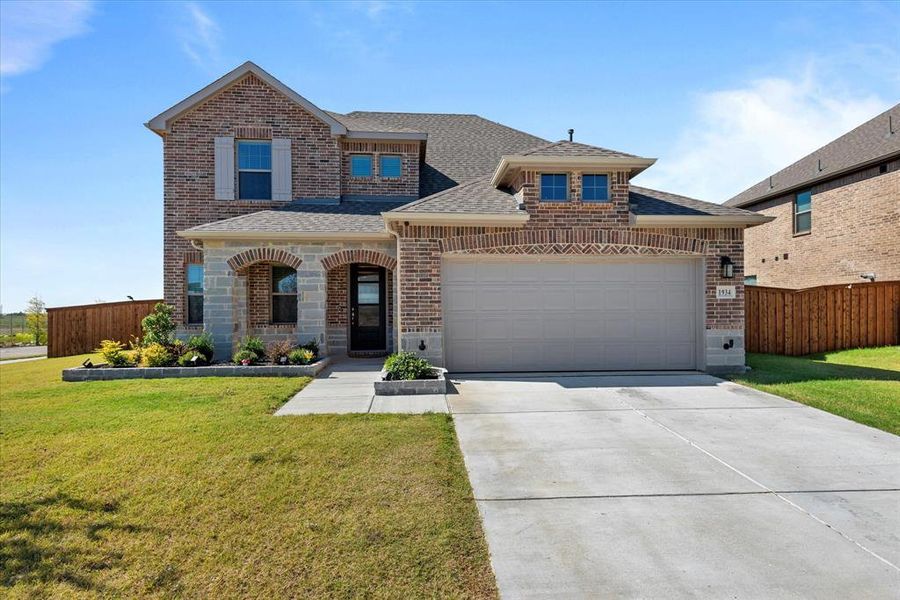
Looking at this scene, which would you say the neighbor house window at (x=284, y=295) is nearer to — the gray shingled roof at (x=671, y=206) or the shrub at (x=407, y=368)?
the shrub at (x=407, y=368)

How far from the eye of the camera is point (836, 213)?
53.9 feet

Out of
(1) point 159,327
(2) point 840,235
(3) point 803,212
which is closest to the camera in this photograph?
(1) point 159,327

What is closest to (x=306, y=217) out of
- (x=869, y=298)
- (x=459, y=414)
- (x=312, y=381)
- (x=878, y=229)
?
(x=312, y=381)

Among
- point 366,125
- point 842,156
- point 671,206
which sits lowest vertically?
point 671,206

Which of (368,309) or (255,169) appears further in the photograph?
(255,169)

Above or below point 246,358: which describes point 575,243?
above

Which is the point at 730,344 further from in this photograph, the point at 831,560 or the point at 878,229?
the point at 878,229

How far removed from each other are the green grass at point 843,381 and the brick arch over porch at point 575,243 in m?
2.92

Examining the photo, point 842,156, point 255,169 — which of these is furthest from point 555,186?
point 842,156

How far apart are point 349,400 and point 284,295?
19.8 ft

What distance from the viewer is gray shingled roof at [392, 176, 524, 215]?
30.9 feet

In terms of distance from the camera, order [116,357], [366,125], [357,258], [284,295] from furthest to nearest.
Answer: [366,125] < [284,295] < [357,258] < [116,357]

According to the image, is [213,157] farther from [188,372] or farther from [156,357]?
[188,372]

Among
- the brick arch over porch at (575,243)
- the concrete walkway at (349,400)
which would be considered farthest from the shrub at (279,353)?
the brick arch over porch at (575,243)
